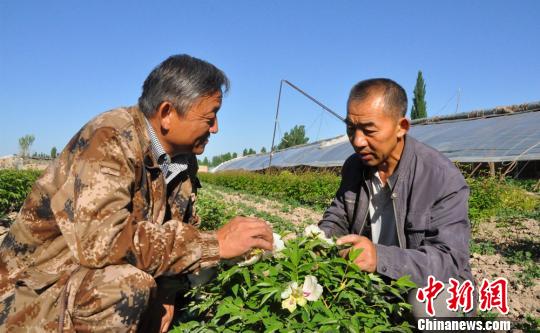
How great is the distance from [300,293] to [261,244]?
0.34 m

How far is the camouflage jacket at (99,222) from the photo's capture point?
1767mm

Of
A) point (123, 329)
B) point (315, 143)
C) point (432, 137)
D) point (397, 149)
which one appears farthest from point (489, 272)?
point (315, 143)

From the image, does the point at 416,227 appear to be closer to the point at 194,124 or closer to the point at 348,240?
the point at 348,240

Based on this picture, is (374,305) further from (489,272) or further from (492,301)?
(489,272)

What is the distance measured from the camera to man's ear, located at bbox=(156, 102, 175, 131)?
2.11m

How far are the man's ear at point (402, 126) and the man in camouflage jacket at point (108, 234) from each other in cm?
98

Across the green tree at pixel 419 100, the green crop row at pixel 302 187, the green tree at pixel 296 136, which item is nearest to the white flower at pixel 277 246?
the green crop row at pixel 302 187

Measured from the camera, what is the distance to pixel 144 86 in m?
2.20

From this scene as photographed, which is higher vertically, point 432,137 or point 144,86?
point 432,137

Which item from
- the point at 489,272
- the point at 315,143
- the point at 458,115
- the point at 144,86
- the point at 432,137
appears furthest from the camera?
the point at 315,143

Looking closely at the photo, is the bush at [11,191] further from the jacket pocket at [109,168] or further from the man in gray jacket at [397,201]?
the man in gray jacket at [397,201]

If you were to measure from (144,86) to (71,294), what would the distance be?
39.8 inches

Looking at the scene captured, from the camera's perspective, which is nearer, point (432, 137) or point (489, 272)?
point (489, 272)

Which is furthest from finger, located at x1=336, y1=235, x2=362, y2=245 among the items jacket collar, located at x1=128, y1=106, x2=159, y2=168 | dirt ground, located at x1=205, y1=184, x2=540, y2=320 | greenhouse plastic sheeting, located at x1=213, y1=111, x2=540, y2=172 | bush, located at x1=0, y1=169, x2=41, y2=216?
greenhouse plastic sheeting, located at x1=213, y1=111, x2=540, y2=172
